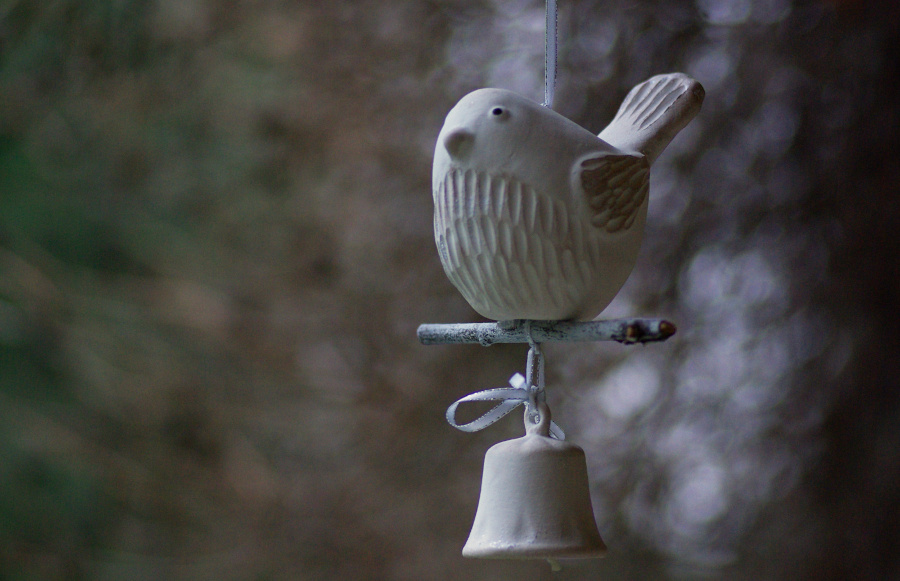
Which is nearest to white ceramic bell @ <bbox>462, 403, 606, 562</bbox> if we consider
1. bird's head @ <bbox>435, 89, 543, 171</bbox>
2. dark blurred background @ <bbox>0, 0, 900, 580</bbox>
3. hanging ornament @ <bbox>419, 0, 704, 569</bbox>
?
hanging ornament @ <bbox>419, 0, 704, 569</bbox>

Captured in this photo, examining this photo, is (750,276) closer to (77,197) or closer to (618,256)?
(618,256)

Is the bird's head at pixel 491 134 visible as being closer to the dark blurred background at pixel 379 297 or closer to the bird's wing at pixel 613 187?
the bird's wing at pixel 613 187

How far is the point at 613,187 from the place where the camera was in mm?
699

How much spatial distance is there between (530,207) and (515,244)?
3cm

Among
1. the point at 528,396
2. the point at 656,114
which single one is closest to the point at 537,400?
the point at 528,396

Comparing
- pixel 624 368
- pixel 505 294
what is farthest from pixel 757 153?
pixel 505 294

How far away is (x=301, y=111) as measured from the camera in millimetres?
1713

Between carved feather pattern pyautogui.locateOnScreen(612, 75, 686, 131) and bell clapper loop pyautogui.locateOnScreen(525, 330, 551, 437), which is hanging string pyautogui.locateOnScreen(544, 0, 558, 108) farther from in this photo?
bell clapper loop pyautogui.locateOnScreen(525, 330, 551, 437)

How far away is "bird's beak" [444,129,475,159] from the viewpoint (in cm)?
70

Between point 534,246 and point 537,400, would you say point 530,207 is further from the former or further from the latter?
point 537,400

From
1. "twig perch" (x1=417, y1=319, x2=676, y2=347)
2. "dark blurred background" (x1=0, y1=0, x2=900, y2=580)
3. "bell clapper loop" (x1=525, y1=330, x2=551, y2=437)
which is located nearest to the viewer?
"twig perch" (x1=417, y1=319, x2=676, y2=347)

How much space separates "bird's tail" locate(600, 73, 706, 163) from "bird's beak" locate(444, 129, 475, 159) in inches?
5.5

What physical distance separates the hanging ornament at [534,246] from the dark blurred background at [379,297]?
0.86 metres

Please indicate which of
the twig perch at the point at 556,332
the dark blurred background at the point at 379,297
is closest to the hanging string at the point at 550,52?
the twig perch at the point at 556,332
